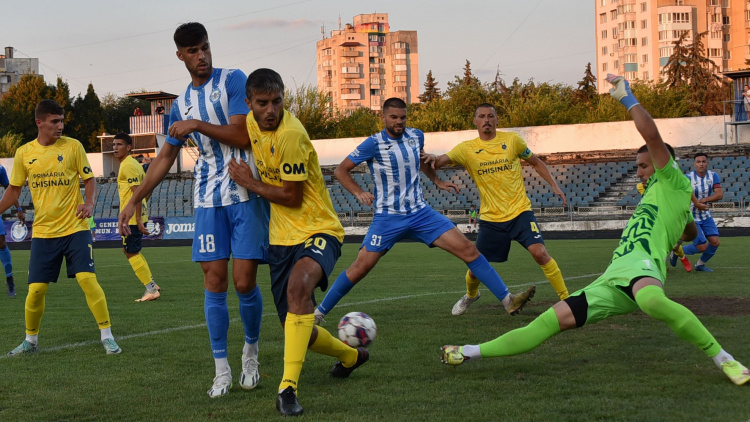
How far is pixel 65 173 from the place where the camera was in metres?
6.96

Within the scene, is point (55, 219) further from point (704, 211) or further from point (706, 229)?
point (706, 229)

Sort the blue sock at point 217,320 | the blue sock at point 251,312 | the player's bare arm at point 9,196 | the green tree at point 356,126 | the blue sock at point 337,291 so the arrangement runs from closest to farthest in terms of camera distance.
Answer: the blue sock at point 217,320, the blue sock at point 251,312, the player's bare arm at point 9,196, the blue sock at point 337,291, the green tree at point 356,126

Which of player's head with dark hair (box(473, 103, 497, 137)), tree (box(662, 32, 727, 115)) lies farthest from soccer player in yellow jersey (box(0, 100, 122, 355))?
tree (box(662, 32, 727, 115))

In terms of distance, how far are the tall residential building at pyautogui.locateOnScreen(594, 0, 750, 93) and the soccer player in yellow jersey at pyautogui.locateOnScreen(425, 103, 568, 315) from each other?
10751 cm

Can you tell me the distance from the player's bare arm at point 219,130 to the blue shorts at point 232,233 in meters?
0.41

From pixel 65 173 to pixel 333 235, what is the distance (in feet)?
11.1

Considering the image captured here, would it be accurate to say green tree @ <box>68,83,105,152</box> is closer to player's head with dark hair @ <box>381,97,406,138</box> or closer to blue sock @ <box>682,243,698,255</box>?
blue sock @ <box>682,243,698,255</box>

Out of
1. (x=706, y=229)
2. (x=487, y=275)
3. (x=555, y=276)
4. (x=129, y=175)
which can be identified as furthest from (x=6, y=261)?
(x=706, y=229)

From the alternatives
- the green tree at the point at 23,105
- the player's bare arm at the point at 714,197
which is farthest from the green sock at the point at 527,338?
the green tree at the point at 23,105

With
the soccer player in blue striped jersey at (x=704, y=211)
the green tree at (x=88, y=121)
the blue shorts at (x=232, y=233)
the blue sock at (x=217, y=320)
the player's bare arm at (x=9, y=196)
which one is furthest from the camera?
the green tree at (x=88, y=121)

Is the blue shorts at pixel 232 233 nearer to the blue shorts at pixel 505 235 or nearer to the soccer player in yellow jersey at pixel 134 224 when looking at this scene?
the blue shorts at pixel 505 235

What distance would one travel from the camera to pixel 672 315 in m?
4.55

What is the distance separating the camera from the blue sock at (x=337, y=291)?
7.57 meters

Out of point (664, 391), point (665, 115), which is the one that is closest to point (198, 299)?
point (664, 391)
